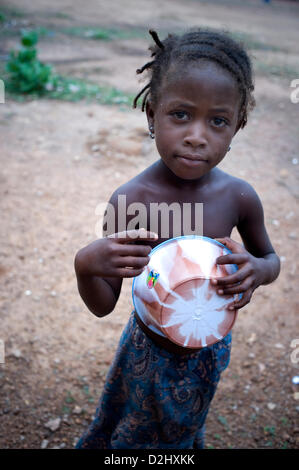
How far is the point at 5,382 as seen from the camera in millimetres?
2186

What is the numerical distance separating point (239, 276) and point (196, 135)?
1.34ft

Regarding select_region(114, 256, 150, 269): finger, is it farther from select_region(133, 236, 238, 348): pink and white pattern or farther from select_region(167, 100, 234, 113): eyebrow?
select_region(167, 100, 234, 113): eyebrow

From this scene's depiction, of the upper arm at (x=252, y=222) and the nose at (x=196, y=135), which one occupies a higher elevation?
the nose at (x=196, y=135)

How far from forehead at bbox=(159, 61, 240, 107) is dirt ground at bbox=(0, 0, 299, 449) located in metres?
1.75

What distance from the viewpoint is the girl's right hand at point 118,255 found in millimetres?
Answer: 1015

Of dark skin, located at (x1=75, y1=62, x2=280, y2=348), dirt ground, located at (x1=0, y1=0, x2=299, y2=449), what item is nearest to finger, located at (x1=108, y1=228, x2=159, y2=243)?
dark skin, located at (x1=75, y1=62, x2=280, y2=348)

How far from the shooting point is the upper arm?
135cm

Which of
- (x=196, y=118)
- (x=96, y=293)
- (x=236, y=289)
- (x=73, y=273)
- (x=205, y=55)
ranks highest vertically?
(x=205, y=55)

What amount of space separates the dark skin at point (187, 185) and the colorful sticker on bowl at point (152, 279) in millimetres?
60

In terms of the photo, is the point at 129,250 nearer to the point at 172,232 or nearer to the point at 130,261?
the point at 130,261

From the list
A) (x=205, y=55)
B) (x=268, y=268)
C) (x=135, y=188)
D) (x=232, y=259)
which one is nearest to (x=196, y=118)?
(x=205, y=55)

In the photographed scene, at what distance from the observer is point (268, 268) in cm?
123

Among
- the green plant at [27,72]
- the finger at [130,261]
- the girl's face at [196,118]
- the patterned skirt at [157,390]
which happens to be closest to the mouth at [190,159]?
the girl's face at [196,118]

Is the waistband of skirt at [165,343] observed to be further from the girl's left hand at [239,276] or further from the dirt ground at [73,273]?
the dirt ground at [73,273]
